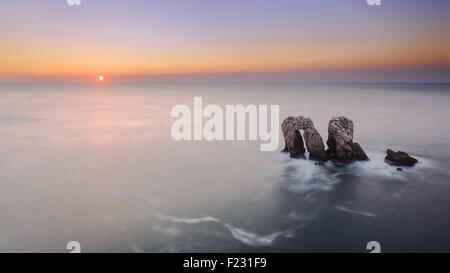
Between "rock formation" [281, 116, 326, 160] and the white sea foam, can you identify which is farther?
"rock formation" [281, 116, 326, 160]

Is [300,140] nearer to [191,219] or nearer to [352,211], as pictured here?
[352,211]

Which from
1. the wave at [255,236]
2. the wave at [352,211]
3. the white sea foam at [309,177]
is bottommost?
the wave at [255,236]

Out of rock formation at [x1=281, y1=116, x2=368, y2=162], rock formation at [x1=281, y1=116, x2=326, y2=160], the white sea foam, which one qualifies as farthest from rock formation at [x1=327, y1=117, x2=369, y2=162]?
the white sea foam

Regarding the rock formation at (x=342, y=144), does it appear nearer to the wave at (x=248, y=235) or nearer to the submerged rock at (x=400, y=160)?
the submerged rock at (x=400, y=160)

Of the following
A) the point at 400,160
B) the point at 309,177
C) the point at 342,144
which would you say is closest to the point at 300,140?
the point at 342,144

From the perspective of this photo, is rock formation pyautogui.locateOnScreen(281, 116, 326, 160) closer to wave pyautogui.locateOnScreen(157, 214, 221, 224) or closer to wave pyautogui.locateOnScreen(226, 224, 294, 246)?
wave pyautogui.locateOnScreen(226, 224, 294, 246)

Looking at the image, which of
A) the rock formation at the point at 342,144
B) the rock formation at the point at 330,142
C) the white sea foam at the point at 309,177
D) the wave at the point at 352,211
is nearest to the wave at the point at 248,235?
the wave at the point at 352,211

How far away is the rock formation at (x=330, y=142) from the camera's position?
33.8 metres

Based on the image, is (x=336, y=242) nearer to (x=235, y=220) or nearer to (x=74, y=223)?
(x=235, y=220)

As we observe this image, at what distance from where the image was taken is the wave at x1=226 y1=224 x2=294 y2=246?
19.4 meters

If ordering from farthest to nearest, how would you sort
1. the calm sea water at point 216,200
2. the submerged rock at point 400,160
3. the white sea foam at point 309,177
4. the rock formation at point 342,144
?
1. the rock formation at point 342,144
2. the submerged rock at point 400,160
3. the white sea foam at point 309,177
4. the calm sea water at point 216,200

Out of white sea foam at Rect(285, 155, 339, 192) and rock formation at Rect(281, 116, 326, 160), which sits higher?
rock formation at Rect(281, 116, 326, 160)

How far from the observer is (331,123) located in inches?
1379
